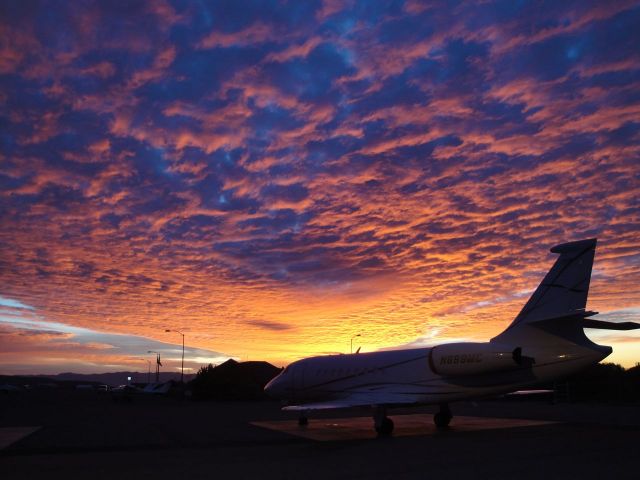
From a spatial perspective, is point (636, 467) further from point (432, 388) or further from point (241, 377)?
point (241, 377)

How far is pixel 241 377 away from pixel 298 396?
5059 cm

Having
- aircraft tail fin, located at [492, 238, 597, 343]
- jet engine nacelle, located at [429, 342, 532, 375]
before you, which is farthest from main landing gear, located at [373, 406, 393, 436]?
aircraft tail fin, located at [492, 238, 597, 343]

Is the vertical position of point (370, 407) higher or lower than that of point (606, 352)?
lower

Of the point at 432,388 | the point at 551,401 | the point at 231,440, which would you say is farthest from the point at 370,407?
the point at 551,401

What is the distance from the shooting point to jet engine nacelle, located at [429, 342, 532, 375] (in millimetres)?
17047

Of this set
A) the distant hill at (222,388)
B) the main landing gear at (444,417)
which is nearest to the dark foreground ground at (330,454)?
the main landing gear at (444,417)

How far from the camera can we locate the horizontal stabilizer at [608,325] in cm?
1527

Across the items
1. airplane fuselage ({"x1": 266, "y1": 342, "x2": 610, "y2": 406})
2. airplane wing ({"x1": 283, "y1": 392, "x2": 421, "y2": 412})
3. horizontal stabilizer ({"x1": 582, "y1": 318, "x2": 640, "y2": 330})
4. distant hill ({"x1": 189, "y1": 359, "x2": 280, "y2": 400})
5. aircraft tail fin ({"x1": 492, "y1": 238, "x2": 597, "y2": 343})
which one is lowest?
distant hill ({"x1": 189, "y1": 359, "x2": 280, "y2": 400})

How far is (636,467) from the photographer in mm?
10352

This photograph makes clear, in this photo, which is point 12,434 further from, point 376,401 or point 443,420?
point 443,420

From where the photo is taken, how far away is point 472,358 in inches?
705

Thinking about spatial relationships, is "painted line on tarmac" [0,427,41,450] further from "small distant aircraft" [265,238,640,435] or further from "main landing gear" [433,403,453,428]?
"main landing gear" [433,403,453,428]

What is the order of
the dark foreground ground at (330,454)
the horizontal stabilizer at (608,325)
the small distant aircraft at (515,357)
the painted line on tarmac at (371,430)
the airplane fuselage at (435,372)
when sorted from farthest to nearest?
the painted line on tarmac at (371,430) < the airplane fuselage at (435,372) < the small distant aircraft at (515,357) < the horizontal stabilizer at (608,325) < the dark foreground ground at (330,454)

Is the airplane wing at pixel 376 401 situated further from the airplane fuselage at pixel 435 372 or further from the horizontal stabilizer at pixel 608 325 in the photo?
the horizontal stabilizer at pixel 608 325
